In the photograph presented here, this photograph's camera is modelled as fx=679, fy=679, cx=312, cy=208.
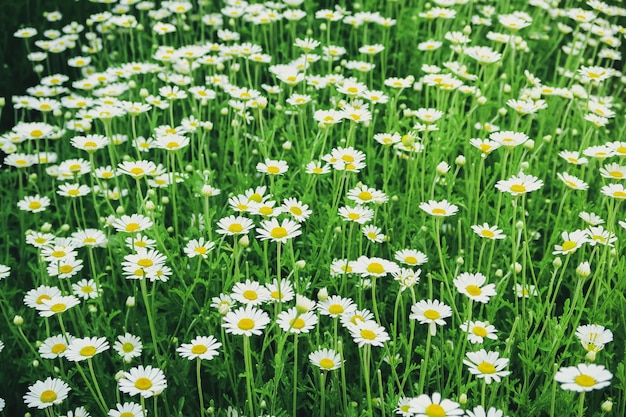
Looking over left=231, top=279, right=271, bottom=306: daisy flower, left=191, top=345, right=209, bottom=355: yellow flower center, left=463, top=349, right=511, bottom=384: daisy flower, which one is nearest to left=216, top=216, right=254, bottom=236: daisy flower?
left=231, top=279, right=271, bottom=306: daisy flower

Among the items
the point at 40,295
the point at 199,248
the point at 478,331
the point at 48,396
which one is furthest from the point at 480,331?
the point at 40,295

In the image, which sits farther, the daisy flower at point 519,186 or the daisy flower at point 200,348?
the daisy flower at point 519,186

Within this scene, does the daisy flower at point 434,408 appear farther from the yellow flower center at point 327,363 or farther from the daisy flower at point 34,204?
the daisy flower at point 34,204

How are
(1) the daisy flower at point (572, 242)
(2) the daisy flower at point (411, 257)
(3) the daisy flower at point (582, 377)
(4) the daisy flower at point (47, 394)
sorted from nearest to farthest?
(3) the daisy flower at point (582, 377), (4) the daisy flower at point (47, 394), (1) the daisy flower at point (572, 242), (2) the daisy flower at point (411, 257)

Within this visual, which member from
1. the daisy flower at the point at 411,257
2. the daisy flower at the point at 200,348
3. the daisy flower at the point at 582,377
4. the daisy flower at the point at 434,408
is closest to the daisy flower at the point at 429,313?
the daisy flower at the point at 411,257

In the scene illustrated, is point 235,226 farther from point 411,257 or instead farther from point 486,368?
point 486,368

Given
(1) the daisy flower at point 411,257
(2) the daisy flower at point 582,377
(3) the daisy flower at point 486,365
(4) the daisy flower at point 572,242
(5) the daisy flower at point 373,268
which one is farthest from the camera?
(1) the daisy flower at point 411,257

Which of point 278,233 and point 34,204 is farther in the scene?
point 34,204
